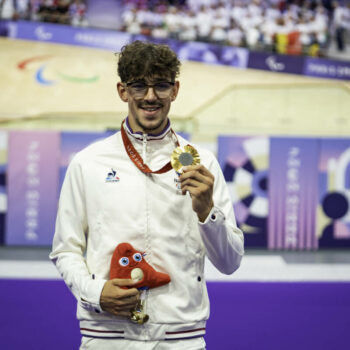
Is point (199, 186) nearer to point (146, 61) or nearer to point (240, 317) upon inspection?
point (146, 61)

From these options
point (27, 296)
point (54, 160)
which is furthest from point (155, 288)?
point (54, 160)

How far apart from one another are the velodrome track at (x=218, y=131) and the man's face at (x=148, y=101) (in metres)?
2.52

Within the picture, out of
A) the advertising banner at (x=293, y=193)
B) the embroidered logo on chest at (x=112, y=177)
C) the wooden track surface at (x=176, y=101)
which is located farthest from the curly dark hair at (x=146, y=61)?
the wooden track surface at (x=176, y=101)

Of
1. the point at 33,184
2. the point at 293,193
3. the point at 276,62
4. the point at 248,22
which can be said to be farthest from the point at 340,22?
the point at 33,184

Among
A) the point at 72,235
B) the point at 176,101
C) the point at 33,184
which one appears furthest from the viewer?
the point at 176,101

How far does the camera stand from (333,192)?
862 centimetres

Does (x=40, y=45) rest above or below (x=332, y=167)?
above

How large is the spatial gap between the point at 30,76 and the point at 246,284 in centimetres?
633

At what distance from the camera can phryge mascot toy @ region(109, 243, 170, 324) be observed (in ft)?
6.17

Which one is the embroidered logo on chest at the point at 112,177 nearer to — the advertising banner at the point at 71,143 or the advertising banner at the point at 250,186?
the advertising banner at the point at 71,143

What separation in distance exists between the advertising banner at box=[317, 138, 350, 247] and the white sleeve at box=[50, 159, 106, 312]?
714cm

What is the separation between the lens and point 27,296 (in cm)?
513

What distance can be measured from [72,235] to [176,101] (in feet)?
26.9

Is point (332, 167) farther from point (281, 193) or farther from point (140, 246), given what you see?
point (140, 246)
